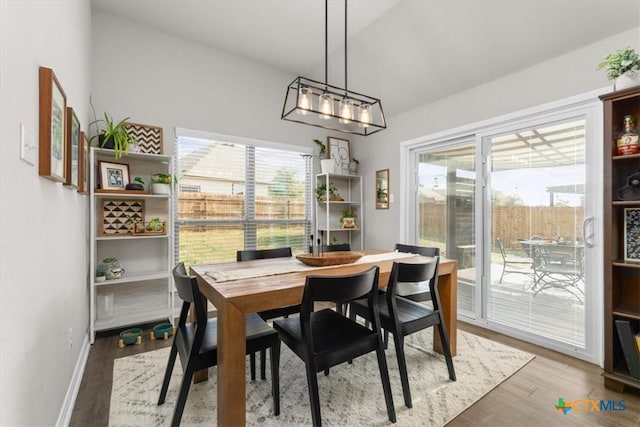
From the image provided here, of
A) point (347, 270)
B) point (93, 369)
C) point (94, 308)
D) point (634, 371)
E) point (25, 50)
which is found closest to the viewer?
point (25, 50)

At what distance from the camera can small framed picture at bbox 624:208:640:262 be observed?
A: 1.96m

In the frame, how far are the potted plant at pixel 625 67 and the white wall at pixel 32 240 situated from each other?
3036mm

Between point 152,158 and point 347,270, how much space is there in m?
2.32

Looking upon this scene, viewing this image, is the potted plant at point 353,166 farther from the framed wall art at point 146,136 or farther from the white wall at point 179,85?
the framed wall art at point 146,136

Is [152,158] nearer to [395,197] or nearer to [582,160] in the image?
[395,197]

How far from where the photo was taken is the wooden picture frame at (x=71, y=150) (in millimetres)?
1703

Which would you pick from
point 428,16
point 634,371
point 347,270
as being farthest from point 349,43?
point 634,371

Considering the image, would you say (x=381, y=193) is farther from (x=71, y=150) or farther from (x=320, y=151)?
(x=71, y=150)

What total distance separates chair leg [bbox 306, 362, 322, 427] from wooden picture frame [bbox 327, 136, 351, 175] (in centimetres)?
317

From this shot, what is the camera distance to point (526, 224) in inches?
110

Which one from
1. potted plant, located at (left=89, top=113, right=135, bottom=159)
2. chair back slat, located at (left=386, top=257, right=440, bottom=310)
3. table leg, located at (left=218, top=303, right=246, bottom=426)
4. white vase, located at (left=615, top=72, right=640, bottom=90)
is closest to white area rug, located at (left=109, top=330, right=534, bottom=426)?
table leg, located at (left=218, top=303, right=246, bottom=426)

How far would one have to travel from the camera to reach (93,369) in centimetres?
221

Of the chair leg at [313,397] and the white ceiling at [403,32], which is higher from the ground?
the white ceiling at [403,32]

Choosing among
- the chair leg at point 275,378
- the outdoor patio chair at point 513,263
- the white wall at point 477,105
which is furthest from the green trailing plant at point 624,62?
the chair leg at point 275,378
